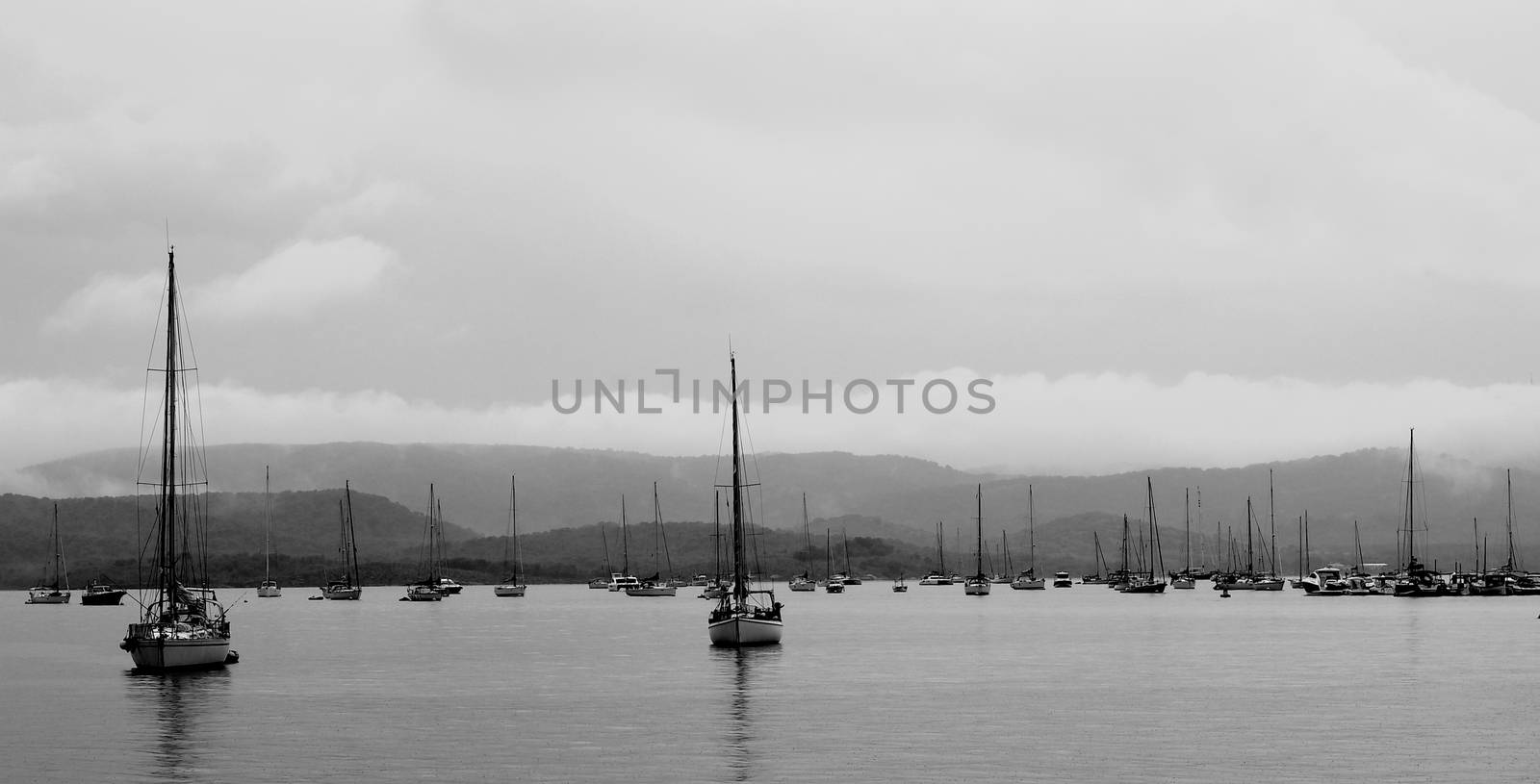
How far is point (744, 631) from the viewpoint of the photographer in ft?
358

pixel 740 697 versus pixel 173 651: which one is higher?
pixel 173 651

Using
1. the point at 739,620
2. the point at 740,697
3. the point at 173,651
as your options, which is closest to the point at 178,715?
the point at 173,651

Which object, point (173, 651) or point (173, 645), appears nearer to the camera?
point (173, 645)

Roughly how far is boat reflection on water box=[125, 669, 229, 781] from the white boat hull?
31.0 m

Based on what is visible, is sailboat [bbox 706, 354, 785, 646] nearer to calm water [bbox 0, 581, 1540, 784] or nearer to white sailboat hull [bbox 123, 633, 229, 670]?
calm water [bbox 0, 581, 1540, 784]

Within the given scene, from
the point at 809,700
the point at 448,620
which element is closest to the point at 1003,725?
the point at 809,700

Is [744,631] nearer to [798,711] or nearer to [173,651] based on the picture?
[173,651]

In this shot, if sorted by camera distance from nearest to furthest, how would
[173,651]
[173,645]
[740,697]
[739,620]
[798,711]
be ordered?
[798,711] → [740,697] → [173,645] → [173,651] → [739,620]

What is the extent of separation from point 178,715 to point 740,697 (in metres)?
24.2

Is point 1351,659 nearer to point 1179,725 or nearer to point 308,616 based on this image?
point 1179,725

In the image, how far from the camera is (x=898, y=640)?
426ft

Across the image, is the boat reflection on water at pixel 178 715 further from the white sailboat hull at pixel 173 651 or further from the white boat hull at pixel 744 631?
the white boat hull at pixel 744 631

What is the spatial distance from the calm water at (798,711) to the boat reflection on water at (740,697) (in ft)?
0.74

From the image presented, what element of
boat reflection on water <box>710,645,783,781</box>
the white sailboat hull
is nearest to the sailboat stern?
the white sailboat hull
